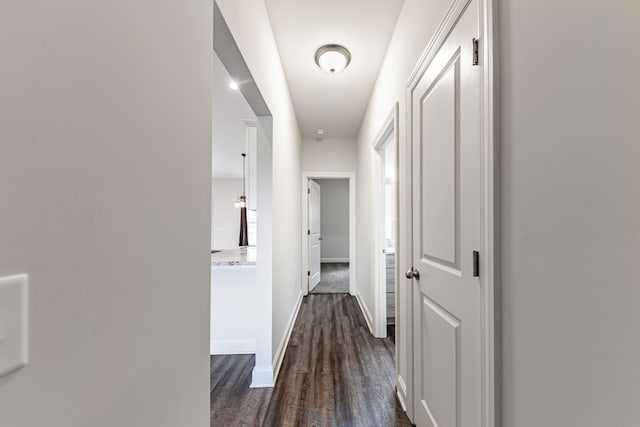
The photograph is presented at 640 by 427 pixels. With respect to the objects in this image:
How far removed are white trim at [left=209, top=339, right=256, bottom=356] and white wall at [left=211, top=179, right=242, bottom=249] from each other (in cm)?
636

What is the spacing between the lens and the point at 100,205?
531 mm

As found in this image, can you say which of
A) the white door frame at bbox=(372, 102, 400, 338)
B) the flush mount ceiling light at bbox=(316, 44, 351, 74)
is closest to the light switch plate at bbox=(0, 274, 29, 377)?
the flush mount ceiling light at bbox=(316, 44, 351, 74)

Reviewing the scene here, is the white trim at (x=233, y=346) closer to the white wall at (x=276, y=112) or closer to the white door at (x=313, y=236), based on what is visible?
the white wall at (x=276, y=112)

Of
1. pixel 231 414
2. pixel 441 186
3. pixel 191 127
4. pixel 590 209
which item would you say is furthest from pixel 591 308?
pixel 231 414

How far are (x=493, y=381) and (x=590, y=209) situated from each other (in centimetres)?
62

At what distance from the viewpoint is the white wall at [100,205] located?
400mm

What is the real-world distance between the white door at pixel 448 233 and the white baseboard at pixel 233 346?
1.58 m

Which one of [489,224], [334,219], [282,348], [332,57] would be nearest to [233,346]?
[282,348]

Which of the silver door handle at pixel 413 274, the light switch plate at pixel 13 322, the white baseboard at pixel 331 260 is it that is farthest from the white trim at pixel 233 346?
the white baseboard at pixel 331 260

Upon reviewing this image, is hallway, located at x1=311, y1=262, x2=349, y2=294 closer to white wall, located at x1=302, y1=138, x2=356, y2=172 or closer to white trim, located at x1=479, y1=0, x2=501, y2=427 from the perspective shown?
white wall, located at x1=302, y1=138, x2=356, y2=172

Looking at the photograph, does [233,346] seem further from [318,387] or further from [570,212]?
[570,212]

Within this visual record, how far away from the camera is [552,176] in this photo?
717mm

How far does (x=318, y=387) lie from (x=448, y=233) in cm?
154

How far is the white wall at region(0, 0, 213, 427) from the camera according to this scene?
0.40 m
